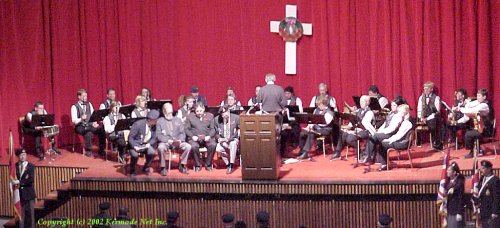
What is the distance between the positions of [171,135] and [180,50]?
3.69 meters

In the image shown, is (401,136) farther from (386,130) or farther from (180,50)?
(180,50)

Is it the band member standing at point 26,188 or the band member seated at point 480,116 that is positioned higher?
the band member seated at point 480,116

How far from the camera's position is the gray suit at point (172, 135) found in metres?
10.8

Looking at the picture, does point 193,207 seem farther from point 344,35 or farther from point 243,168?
point 344,35

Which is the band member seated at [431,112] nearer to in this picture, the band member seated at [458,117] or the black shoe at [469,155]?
the band member seated at [458,117]

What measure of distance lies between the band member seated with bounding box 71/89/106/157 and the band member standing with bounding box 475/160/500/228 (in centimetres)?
697

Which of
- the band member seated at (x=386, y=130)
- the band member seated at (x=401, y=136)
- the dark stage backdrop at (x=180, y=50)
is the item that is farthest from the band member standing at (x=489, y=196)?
the dark stage backdrop at (x=180, y=50)

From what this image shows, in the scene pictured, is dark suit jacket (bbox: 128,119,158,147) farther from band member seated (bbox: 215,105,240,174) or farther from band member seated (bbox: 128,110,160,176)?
band member seated (bbox: 215,105,240,174)

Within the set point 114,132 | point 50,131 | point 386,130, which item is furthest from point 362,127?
point 50,131

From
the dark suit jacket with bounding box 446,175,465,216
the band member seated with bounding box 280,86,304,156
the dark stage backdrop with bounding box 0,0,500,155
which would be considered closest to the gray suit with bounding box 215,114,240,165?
the band member seated with bounding box 280,86,304,156

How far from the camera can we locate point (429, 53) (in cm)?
1320

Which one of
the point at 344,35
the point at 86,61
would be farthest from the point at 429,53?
the point at 86,61

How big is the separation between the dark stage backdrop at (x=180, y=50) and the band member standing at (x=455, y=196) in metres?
4.54

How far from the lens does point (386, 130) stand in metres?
10.6
